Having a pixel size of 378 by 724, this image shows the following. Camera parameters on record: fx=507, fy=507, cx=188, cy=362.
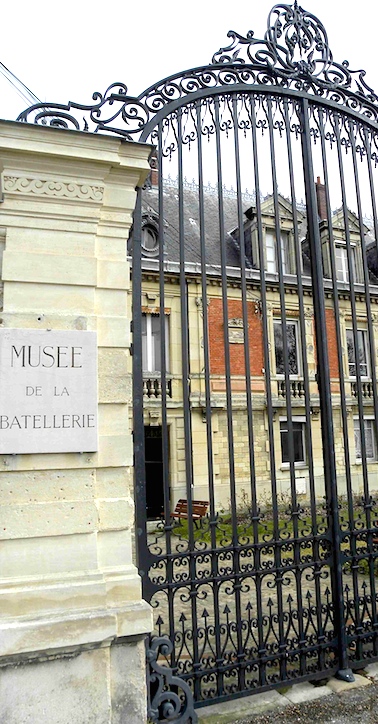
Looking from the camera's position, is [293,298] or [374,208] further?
[293,298]

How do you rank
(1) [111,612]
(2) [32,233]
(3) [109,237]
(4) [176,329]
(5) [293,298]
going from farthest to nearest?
(5) [293,298], (4) [176,329], (3) [109,237], (2) [32,233], (1) [111,612]

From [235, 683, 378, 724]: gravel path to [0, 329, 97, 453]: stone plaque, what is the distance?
81.3 inches

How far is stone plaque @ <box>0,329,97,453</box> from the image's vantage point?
114 inches

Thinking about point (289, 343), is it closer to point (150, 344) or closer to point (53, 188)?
point (150, 344)

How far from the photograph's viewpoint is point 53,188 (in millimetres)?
3143

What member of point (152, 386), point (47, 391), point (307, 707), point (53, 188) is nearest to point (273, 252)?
point (152, 386)

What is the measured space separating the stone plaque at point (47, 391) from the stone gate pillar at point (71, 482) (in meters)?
0.06

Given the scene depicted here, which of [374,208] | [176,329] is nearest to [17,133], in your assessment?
[374,208]

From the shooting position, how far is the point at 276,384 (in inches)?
517

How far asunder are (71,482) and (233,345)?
→ 31.9 ft

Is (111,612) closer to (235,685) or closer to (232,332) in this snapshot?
(235,685)

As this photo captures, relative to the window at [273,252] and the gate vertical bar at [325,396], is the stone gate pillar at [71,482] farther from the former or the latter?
the window at [273,252]

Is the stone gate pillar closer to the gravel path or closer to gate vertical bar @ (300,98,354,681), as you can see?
the gravel path

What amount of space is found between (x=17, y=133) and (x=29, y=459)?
1.92 m
